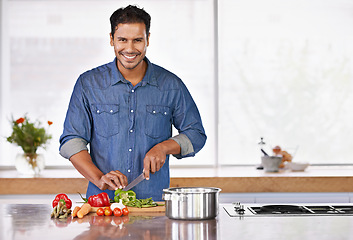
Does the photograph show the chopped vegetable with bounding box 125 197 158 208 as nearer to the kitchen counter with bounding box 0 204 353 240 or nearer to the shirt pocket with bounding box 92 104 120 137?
the kitchen counter with bounding box 0 204 353 240

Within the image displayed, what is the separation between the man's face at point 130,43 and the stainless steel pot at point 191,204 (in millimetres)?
739

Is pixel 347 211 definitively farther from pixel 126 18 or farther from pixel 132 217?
pixel 126 18

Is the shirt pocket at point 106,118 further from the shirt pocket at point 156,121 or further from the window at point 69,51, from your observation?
the window at point 69,51

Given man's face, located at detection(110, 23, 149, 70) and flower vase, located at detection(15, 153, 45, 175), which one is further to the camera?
flower vase, located at detection(15, 153, 45, 175)

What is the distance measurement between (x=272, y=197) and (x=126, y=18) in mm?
1652

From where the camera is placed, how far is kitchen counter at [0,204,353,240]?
73.9 inches

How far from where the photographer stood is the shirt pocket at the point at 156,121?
8.97ft

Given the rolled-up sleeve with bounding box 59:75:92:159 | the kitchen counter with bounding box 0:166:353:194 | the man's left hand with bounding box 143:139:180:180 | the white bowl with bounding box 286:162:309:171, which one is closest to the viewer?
the man's left hand with bounding box 143:139:180:180

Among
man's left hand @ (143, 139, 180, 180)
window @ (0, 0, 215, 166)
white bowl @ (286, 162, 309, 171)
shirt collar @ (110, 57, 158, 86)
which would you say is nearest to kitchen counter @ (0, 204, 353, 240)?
man's left hand @ (143, 139, 180, 180)

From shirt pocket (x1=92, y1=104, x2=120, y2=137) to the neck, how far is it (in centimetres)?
16

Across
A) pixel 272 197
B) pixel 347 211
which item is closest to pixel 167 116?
pixel 347 211

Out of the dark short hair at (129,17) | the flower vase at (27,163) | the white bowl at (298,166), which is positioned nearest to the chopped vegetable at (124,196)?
the dark short hair at (129,17)

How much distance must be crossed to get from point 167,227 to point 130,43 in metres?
0.95

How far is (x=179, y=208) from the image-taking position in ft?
6.93
